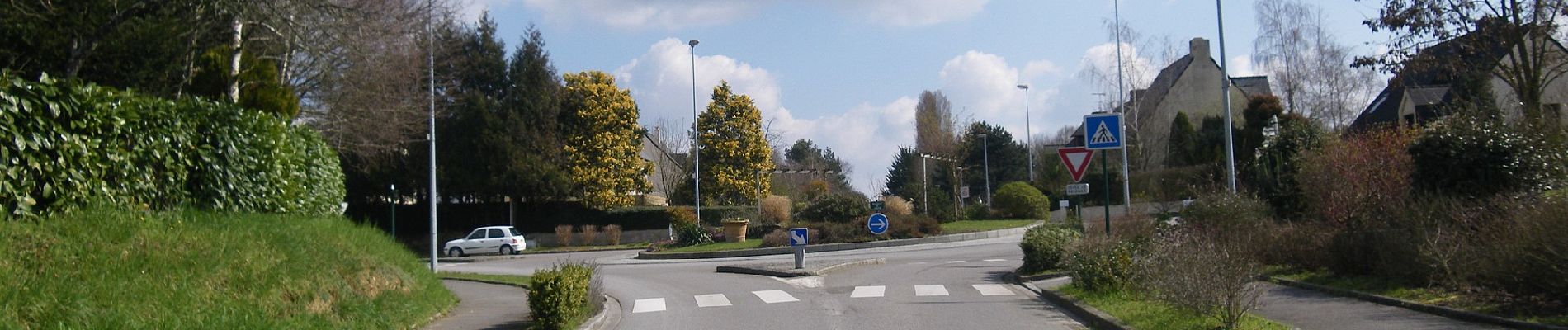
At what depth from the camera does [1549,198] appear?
11.3m

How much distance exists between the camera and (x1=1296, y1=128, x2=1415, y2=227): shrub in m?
17.2

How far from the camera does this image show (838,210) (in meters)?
40.5

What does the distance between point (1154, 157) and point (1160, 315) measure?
158ft

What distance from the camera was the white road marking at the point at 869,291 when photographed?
1727cm

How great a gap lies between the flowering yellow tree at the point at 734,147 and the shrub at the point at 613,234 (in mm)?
6303

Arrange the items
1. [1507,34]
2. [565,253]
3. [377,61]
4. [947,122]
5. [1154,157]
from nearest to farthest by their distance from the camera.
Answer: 1. [1507,34]
2. [377,61]
3. [565,253]
4. [1154,157]
5. [947,122]

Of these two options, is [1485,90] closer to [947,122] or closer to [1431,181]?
[1431,181]

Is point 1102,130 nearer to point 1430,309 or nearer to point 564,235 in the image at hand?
point 1430,309

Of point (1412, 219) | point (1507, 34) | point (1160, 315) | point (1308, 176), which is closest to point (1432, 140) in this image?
point (1412, 219)

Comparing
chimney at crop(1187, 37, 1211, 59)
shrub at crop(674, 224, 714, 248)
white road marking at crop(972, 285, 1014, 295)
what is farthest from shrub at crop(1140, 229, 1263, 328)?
chimney at crop(1187, 37, 1211, 59)

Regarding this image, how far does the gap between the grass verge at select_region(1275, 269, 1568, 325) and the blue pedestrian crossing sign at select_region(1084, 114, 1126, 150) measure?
3277mm

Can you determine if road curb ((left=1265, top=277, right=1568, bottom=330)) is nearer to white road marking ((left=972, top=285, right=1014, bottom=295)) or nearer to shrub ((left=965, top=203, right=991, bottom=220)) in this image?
white road marking ((left=972, top=285, right=1014, bottom=295))

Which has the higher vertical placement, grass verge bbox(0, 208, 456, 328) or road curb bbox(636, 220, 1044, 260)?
grass verge bbox(0, 208, 456, 328)

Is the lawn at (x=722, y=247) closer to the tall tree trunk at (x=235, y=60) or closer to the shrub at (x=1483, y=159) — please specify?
the tall tree trunk at (x=235, y=60)
